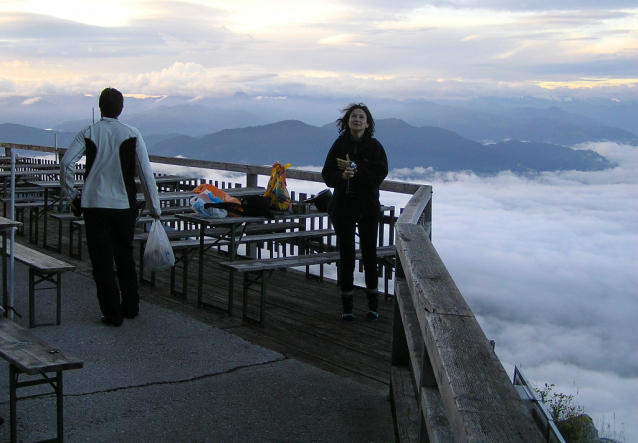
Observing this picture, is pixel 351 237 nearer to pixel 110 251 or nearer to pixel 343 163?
pixel 343 163

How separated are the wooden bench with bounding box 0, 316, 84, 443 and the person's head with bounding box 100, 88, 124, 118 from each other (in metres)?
2.19

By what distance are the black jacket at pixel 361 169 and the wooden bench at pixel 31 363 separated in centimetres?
281

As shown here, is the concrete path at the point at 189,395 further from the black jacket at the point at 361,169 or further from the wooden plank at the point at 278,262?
the black jacket at the point at 361,169

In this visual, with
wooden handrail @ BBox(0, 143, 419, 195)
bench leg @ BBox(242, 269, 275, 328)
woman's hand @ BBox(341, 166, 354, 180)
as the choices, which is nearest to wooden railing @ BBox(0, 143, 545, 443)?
woman's hand @ BBox(341, 166, 354, 180)

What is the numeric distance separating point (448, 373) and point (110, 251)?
4282 mm

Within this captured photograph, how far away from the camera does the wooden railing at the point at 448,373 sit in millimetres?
1417

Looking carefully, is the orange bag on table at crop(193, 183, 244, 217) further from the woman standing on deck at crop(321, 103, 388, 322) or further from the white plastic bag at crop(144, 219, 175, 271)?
the woman standing on deck at crop(321, 103, 388, 322)

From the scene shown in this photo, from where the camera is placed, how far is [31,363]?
3.12m


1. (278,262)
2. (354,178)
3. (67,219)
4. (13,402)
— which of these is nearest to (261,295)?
(278,262)

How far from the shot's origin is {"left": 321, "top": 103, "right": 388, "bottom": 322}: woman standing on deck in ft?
18.6

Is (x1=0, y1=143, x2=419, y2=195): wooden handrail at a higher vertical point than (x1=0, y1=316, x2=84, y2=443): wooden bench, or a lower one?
higher

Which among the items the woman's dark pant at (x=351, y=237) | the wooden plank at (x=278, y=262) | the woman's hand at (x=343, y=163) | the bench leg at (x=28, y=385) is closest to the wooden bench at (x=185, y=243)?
the wooden plank at (x=278, y=262)

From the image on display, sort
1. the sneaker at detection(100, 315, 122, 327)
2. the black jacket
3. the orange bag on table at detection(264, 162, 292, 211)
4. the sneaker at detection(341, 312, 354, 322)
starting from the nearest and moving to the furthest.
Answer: the sneaker at detection(100, 315, 122, 327) < the black jacket < the sneaker at detection(341, 312, 354, 322) < the orange bag on table at detection(264, 162, 292, 211)

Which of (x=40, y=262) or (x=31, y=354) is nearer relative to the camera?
(x=31, y=354)
